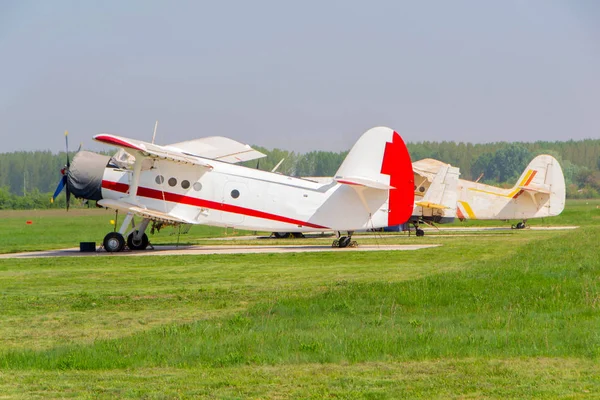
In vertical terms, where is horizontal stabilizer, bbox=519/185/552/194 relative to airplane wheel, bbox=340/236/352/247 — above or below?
above

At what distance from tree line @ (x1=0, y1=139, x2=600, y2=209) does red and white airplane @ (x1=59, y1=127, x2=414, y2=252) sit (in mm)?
108491

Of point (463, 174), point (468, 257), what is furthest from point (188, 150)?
point (463, 174)

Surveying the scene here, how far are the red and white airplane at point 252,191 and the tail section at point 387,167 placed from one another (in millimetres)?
28

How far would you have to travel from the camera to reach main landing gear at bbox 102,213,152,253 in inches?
1049

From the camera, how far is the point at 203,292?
1573cm

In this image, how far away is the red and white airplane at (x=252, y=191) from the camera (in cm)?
2667

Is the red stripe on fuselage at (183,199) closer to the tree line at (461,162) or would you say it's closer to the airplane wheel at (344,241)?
the airplane wheel at (344,241)

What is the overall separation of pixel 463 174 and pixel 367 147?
140m

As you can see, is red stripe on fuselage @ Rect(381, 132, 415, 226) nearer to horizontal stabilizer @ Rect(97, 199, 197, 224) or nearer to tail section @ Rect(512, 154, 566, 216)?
horizontal stabilizer @ Rect(97, 199, 197, 224)

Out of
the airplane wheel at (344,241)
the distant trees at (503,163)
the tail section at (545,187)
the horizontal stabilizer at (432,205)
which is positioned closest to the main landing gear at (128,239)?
the airplane wheel at (344,241)

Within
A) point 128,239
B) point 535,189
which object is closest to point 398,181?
point 128,239

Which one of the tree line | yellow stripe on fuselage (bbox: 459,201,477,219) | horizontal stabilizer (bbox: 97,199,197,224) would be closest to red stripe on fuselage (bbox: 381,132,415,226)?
horizontal stabilizer (bbox: 97,199,197,224)

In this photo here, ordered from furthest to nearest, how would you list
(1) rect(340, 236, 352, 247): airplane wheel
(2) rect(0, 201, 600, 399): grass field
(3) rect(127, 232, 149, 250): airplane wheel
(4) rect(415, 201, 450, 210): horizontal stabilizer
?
1. (4) rect(415, 201, 450, 210): horizontal stabilizer
2. (1) rect(340, 236, 352, 247): airplane wheel
3. (3) rect(127, 232, 149, 250): airplane wheel
4. (2) rect(0, 201, 600, 399): grass field

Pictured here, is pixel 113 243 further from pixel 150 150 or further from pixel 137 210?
pixel 150 150
